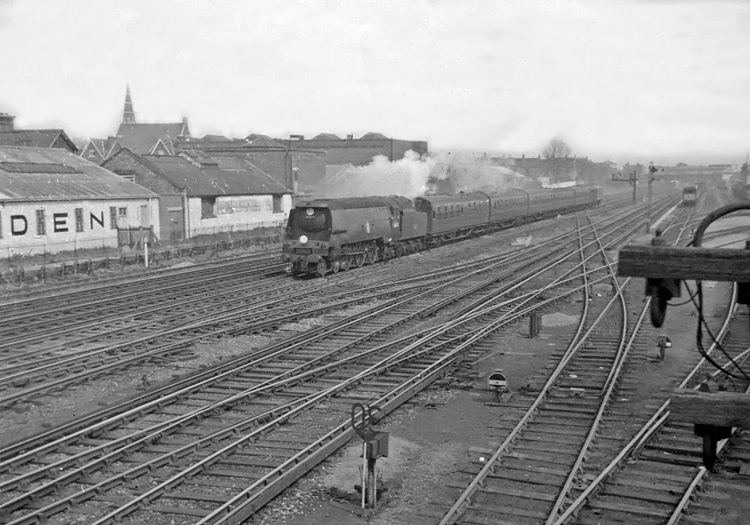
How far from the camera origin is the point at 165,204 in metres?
39.4

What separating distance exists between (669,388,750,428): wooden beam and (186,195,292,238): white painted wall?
126 ft

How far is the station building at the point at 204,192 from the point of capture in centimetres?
3991

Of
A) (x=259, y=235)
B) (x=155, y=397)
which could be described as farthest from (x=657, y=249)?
(x=259, y=235)

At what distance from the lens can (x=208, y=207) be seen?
42.2 meters

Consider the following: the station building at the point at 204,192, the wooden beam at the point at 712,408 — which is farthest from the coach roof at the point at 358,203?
the wooden beam at the point at 712,408

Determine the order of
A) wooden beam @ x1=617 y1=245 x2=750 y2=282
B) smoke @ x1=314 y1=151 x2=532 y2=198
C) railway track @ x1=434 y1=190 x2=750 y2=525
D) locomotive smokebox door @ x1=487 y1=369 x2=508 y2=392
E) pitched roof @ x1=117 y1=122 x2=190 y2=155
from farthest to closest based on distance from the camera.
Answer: pitched roof @ x1=117 y1=122 x2=190 y2=155
smoke @ x1=314 y1=151 x2=532 y2=198
locomotive smokebox door @ x1=487 y1=369 x2=508 y2=392
railway track @ x1=434 y1=190 x2=750 y2=525
wooden beam @ x1=617 y1=245 x2=750 y2=282

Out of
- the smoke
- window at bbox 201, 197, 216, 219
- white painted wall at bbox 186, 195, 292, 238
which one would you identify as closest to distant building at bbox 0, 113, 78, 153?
window at bbox 201, 197, 216, 219

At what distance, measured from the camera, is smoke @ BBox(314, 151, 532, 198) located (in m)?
63.9

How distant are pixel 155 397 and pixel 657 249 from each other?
10284mm

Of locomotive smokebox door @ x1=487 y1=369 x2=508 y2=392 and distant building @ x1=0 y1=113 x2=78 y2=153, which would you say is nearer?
locomotive smokebox door @ x1=487 y1=369 x2=508 y2=392

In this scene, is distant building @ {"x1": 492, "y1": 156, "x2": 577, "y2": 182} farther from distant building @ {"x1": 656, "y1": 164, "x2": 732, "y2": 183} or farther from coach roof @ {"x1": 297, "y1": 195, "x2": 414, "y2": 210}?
coach roof @ {"x1": 297, "y1": 195, "x2": 414, "y2": 210}

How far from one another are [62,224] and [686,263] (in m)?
32.1

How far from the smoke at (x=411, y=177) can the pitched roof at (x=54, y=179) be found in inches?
1017

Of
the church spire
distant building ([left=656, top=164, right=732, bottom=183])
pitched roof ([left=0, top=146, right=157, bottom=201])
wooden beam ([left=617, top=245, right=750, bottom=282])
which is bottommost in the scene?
wooden beam ([left=617, top=245, right=750, bottom=282])
